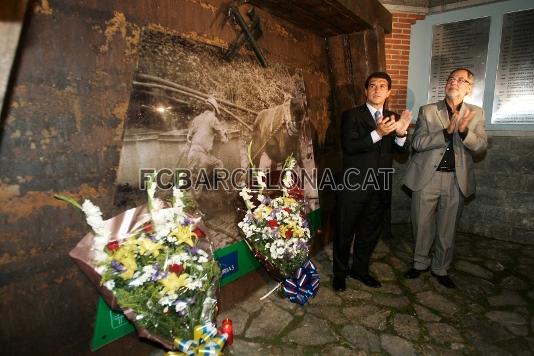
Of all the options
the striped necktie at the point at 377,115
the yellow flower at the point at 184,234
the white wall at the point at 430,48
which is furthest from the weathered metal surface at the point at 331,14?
the yellow flower at the point at 184,234

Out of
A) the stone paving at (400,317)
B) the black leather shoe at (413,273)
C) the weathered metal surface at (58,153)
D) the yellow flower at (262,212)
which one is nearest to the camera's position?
the weathered metal surface at (58,153)

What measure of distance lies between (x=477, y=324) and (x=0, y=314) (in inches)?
159

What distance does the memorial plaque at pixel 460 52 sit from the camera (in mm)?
5309

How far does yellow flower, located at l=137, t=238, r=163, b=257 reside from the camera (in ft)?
6.37

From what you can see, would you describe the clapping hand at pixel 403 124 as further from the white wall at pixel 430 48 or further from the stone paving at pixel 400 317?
the white wall at pixel 430 48

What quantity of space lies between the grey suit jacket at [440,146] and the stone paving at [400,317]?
125 centimetres

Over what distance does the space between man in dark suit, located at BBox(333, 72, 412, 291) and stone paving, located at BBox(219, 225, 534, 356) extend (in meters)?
0.41

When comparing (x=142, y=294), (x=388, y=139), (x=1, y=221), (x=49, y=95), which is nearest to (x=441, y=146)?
(x=388, y=139)

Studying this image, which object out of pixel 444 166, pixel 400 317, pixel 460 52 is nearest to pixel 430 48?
pixel 460 52

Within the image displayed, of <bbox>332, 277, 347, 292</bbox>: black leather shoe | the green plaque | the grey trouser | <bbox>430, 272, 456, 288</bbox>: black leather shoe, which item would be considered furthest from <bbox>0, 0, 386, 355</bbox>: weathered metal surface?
<bbox>430, 272, 456, 288</bbox>: black leather shoe

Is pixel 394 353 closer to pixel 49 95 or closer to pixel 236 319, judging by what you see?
pixel 236 319

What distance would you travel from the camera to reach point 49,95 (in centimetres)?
192

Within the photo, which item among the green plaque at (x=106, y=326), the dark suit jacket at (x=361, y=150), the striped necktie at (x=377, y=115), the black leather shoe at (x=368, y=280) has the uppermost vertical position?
the striped necktie at (x=377, y=115)

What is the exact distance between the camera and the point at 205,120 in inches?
115
